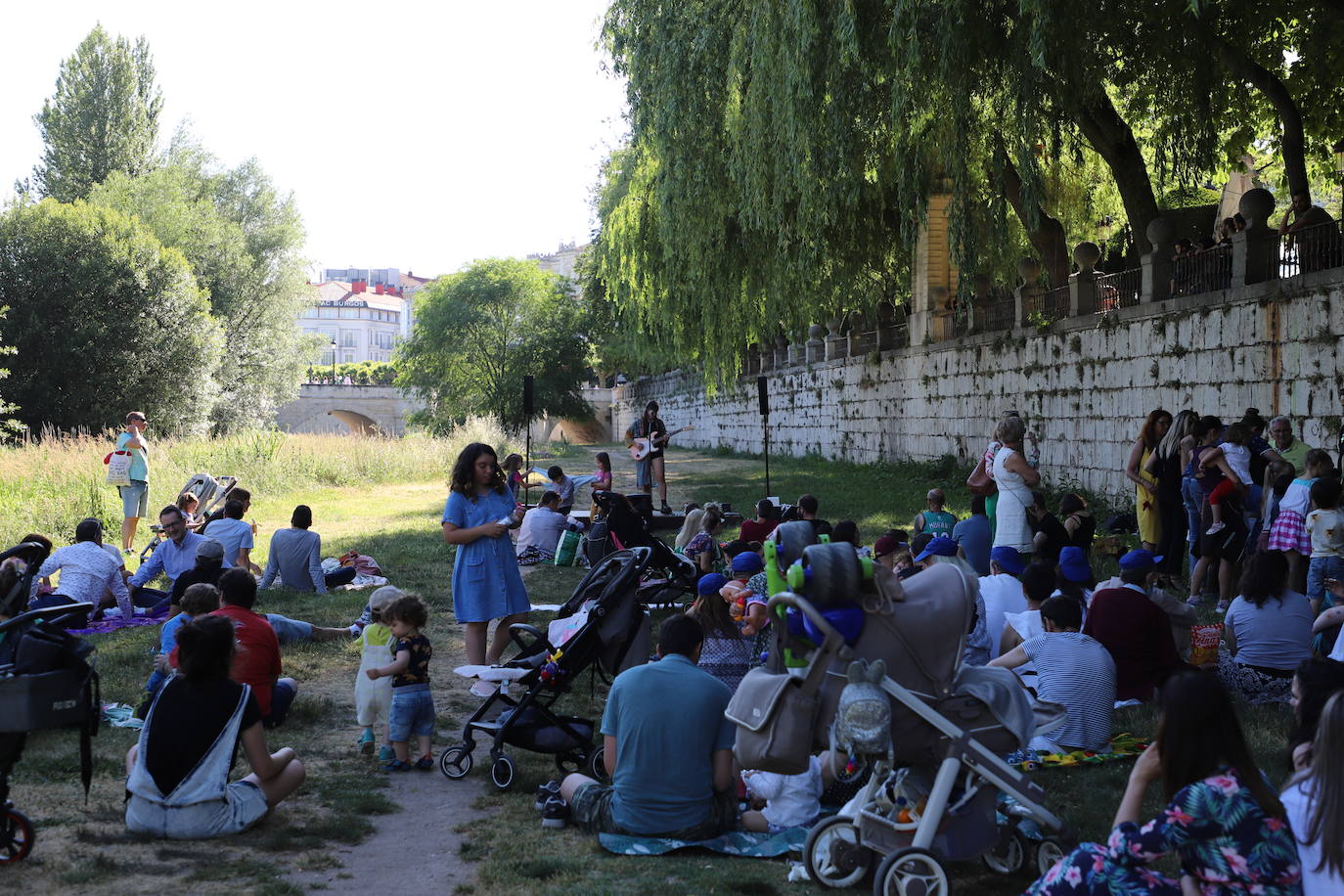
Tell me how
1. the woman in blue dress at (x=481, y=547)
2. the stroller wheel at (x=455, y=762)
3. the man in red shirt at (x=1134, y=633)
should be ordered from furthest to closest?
1. the woman in blue dress at (x=481, y=547)
2. the man in red shirt at (x=1134, y=633)
3. the stroller wheel at (x=455, y=762)

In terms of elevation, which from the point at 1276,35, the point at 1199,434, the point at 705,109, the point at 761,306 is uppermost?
the point at 1276,35

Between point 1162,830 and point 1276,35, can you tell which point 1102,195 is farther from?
point 1162,830

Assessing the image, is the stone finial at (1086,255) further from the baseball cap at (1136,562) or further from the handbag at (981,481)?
the baseball cap at (1136,562)

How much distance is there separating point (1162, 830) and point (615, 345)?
43.3m

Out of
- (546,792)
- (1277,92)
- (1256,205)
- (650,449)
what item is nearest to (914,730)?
(546,792)

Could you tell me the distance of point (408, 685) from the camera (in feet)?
20.6

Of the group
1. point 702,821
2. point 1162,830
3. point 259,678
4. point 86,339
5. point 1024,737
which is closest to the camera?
point 1162,830

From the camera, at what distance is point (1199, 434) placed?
407 inches

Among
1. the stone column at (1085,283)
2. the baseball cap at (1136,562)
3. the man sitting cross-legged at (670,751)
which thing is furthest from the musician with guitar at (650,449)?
the man sitting cross-legged at (670,751)

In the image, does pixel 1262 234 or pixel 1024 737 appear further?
pixel 1262 234

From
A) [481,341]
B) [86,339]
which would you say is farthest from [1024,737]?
[481,341]

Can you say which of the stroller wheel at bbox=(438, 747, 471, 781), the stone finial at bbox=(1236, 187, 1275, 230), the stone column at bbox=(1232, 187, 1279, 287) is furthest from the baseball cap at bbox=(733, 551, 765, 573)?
the stone finial at bbox=(1236, 187, 1275, 230)

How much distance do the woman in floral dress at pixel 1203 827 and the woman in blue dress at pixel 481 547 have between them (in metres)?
4.50

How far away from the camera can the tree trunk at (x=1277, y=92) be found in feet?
44.8
